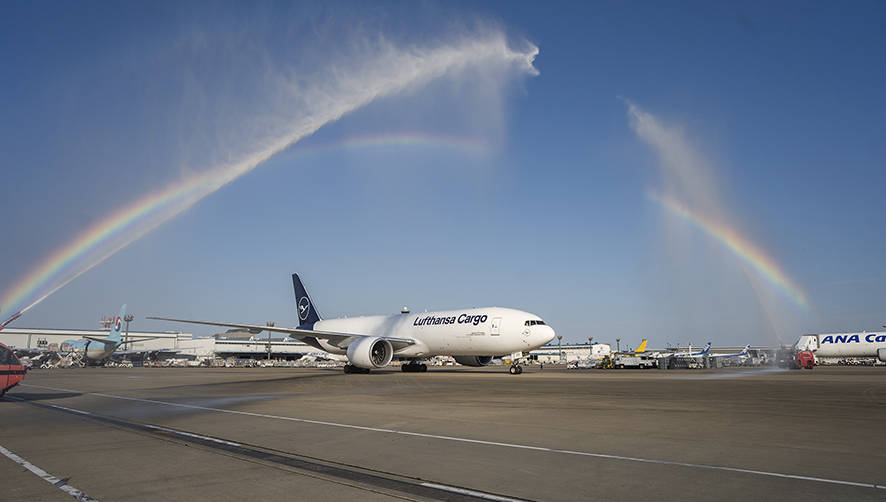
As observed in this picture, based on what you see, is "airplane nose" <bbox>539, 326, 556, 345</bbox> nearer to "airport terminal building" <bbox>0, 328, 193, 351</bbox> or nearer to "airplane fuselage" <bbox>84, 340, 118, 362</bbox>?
"airplane fuselage" <bbox>84, 340, 118, 362</bbox>

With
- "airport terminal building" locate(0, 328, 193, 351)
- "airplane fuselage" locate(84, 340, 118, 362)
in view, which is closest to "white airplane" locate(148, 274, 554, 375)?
"airplane fuselage" locate(84, 340, 118, 362)

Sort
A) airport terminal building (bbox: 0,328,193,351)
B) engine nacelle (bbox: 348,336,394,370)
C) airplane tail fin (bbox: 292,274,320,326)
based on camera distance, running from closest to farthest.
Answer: engine nacelle (bbox: 348,336,394,370) < airplane tail fin (bbox: 292,274,320,326) < airport terminal building (bbox: 0,328,193,351)

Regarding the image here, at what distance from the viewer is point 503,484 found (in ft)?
18.9

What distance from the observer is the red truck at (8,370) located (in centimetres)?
1659

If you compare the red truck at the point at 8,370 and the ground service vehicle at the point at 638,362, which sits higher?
the red truck at the point at 8,370

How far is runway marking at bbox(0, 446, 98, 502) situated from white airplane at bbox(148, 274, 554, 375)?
26.0 meters

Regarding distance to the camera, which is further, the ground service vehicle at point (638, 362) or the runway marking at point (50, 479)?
the ground service vehicle at point (638, 362)

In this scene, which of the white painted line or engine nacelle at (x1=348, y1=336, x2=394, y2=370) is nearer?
the white painted line

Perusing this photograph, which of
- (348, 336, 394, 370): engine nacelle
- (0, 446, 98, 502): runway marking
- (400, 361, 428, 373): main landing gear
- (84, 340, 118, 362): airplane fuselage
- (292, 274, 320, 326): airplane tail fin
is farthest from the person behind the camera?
(84, 340, 118, 362): airplane fuselage

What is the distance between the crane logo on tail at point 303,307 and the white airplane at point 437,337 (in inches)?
314

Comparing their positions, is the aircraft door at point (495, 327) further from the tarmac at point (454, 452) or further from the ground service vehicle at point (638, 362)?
the ground service vehicle at point (638, 362)

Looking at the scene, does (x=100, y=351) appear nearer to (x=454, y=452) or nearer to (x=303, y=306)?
(x=303, y=306)

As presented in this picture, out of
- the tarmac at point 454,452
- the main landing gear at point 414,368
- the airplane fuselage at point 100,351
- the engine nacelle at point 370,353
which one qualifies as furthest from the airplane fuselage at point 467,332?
the airplane fuselage at point 100,351

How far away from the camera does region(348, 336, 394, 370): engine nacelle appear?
1457 inches
